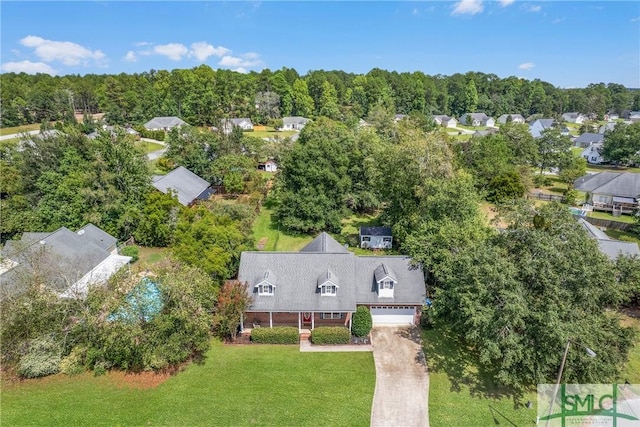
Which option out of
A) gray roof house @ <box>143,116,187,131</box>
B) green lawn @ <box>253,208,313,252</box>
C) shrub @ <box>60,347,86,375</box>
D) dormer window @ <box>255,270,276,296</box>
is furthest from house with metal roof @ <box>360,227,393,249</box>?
gray roof house @ <box>143,116,187,131</box>

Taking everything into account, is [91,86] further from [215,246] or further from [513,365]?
[513,365]

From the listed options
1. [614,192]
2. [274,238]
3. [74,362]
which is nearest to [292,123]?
[274,238]

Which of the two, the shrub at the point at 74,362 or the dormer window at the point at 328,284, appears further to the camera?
the dormer window at the point at 328,284

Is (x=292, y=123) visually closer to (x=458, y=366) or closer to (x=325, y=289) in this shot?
(x=325, y=289)

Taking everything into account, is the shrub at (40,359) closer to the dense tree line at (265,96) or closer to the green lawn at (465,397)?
the green lawn at (465,397)

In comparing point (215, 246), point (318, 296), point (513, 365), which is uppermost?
point (215, 246)

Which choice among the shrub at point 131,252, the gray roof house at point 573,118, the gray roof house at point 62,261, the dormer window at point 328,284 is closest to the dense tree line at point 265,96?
the gray roof house at point 573,118

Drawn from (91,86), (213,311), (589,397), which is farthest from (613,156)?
(91,86)
